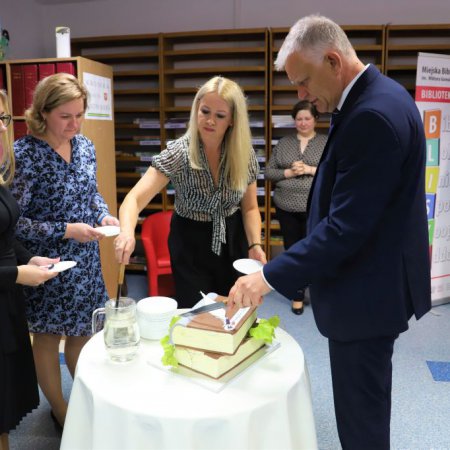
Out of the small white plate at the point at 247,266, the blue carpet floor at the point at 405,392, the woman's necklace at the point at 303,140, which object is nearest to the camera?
the small white plate at the point at 247,266

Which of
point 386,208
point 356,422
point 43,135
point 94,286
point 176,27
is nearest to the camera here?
point 386,208

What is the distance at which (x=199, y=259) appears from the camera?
2047 millimetres

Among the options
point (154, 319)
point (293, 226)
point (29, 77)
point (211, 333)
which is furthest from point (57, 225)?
point (293, 226)

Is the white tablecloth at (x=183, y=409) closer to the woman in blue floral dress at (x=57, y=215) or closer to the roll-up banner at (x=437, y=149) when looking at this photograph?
the woman in blue floral dress at (x=57, y=215)

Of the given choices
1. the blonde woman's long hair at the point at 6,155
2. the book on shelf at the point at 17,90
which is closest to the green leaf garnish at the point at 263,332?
the blonde woman's long hair at the point at 6,155

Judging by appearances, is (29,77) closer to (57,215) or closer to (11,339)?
(57,215)

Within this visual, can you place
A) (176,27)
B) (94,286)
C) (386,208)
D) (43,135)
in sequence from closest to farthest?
(386,208) → (43,135) → (94,286) → (176,27)

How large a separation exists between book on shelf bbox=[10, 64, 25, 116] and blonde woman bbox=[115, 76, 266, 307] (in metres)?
1.83

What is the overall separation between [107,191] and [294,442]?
108 inches

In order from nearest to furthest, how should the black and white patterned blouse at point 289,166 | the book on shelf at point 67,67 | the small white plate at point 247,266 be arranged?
the small white plate at point 247,266, the book on shelf at point 67,67, the black and white patterned blouse at point 289,166

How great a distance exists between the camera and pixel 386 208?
124 centimetres

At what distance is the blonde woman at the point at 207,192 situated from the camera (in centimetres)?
196

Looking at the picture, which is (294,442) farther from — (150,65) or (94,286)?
(150,65)

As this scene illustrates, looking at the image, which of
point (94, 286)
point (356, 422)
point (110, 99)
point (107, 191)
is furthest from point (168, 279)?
point (356, 422)
